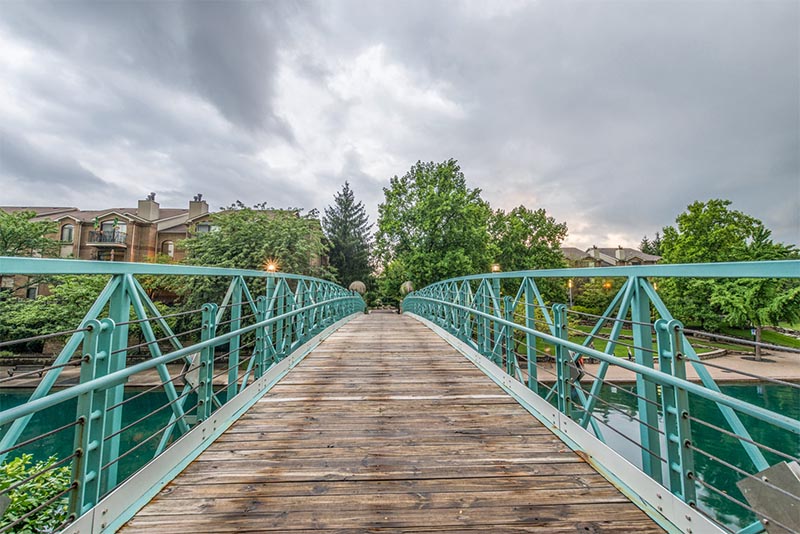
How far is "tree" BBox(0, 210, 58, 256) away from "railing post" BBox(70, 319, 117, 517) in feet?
85.9

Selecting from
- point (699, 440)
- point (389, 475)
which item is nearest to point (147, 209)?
point (389, 475)

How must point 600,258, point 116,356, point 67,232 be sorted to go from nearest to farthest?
point 116,356 < point 67,232 < point 600,258

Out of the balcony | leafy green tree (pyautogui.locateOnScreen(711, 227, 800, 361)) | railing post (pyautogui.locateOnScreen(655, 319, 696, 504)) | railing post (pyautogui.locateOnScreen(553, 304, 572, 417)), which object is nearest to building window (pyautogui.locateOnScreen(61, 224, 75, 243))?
the balcony

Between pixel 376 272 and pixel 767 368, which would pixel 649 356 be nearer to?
pixel 767 368

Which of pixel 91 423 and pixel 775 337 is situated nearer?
pixel 91 423

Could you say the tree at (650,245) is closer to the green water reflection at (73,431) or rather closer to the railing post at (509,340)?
the railing post at (509,340)

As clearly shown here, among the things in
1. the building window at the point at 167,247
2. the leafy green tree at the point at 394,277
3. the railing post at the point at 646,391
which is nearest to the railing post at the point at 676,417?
the railing post at the point at 646,391

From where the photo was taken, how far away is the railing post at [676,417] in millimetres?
1694

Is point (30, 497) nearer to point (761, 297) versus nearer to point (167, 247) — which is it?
point (761, 297)

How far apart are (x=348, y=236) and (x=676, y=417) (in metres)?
39.1

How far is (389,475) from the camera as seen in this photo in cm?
217

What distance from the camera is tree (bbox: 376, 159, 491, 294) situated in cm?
2198

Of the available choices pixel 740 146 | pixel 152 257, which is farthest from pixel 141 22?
pixel 740 146

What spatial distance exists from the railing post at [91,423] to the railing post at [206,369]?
36.3 inches
